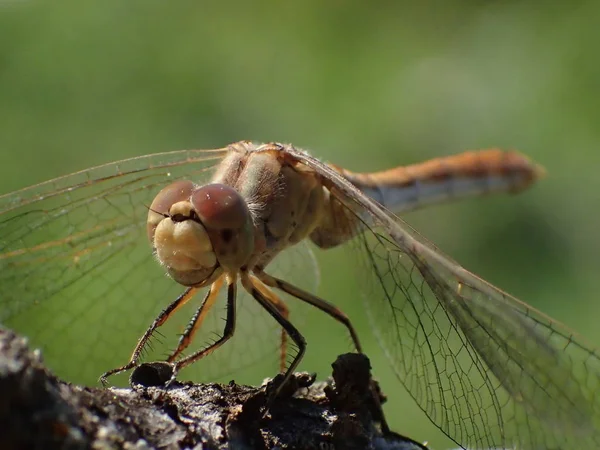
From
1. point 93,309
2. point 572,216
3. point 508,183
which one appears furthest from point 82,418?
point 572,216

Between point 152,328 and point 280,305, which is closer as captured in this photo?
point 152,328

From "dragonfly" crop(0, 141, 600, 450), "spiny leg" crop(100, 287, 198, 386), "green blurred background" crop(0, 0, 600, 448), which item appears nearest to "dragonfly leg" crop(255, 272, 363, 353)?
"dragonfly" crop(0, 141, 600, 450)

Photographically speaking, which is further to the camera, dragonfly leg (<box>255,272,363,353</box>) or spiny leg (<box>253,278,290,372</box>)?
spiny leg (<box>253,278,290,372</box>)

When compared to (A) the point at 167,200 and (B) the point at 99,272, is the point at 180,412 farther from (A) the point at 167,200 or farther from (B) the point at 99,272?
(B) the point at 99,272

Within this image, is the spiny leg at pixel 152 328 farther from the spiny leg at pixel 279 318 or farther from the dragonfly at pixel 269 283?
the spiny leg at pixel 279 318

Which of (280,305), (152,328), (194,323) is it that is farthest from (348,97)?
(152,328)

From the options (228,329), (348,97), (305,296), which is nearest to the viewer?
(228,329)

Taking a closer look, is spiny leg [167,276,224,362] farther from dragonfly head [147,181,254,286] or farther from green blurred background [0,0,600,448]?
green blurred background [0,0,600,448]
